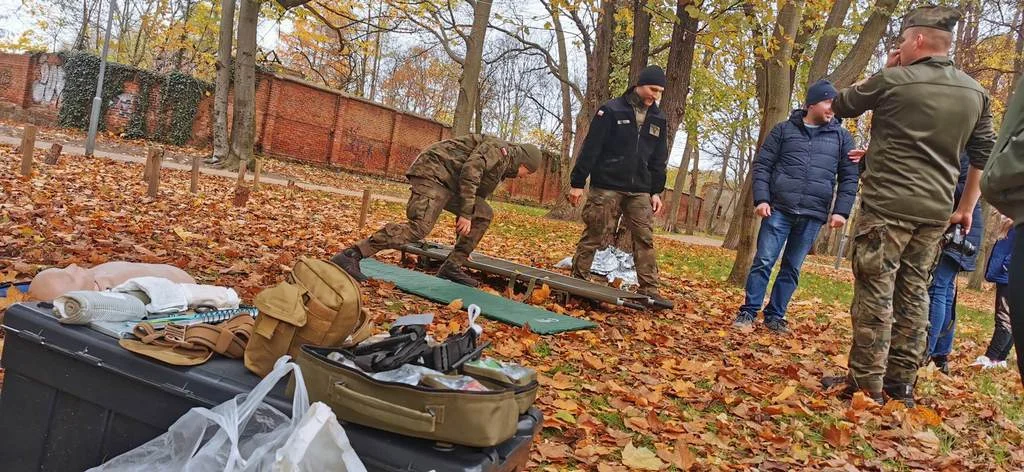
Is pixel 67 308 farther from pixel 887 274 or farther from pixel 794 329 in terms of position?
pixel 794 329

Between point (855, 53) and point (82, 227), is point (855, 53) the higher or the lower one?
the higher one

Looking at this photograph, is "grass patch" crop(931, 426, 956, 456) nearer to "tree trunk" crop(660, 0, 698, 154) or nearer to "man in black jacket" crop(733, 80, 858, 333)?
"man in black jacket" crop(733, 80, 858, 333)

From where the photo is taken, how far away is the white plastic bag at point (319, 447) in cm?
175

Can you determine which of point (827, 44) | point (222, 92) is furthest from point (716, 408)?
point (222, 92)

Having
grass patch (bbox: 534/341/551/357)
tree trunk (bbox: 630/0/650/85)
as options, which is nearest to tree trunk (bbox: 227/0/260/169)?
tree trunk (bbox: 630/0/650/85)

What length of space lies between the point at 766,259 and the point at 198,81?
26371 millimetres

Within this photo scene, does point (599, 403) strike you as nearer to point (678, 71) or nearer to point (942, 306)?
point (942, 306)

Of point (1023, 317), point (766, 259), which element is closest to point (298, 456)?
point (1023, 317)

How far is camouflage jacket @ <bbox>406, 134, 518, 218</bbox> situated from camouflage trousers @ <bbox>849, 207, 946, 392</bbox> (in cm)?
301

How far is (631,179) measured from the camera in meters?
6.74

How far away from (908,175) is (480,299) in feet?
10.8

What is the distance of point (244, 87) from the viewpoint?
1909 centimetres

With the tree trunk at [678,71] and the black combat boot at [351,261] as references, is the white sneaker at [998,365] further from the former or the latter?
the black combat boot at [351,261]

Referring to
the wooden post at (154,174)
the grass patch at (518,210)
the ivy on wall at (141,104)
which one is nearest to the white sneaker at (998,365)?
the wooden post at (154,174)
